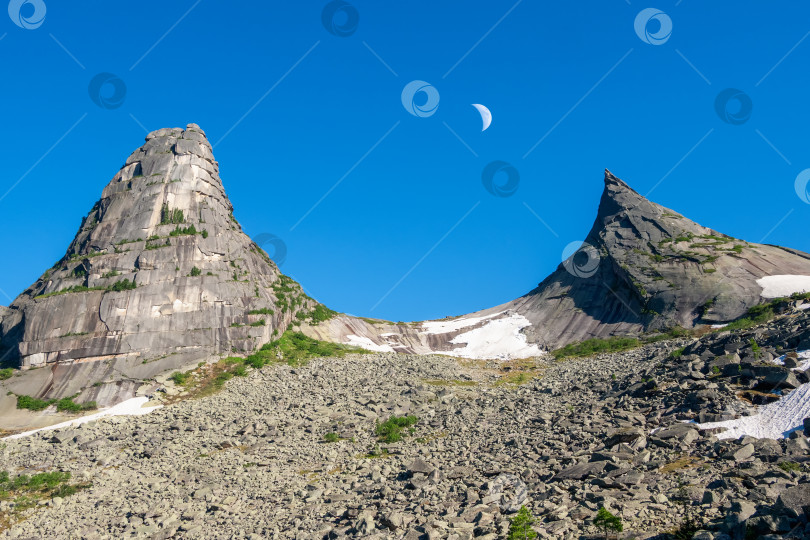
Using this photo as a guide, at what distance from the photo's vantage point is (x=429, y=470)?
22.9 meters

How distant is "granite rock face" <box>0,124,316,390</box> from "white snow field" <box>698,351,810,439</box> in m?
43.0

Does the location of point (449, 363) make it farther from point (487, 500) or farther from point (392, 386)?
point (487, 500)

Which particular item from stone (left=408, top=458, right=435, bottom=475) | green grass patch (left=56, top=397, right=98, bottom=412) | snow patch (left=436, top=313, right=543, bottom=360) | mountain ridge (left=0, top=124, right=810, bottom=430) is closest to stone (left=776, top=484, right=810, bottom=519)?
stone (left=408, top=458, right=435, bottom=475)

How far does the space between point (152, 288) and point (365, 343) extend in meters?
27.1

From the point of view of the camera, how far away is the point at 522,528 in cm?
1522

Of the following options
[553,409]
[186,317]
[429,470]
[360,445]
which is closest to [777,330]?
[553,409]

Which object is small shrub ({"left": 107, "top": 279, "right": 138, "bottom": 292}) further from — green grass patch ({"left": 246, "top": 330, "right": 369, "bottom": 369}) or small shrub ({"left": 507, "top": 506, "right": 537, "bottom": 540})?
small shrub ({"left": 507, "top": 506, "right": 537, "bottom": 540})

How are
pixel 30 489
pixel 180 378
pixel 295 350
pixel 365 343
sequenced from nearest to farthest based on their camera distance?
1. pixel 30 489
2. pixel 180 378
3. pixel 295 350
4. pixel 365 343

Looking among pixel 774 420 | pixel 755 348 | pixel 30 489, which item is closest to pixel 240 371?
pixel 30 489

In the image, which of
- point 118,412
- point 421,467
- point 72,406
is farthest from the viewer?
point 72,406

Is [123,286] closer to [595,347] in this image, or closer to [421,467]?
[421,467]

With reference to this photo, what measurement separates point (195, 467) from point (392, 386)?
18.7 m

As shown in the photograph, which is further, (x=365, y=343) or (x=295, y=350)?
(x=365, y=343)

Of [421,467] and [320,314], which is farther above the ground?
[320,314]
